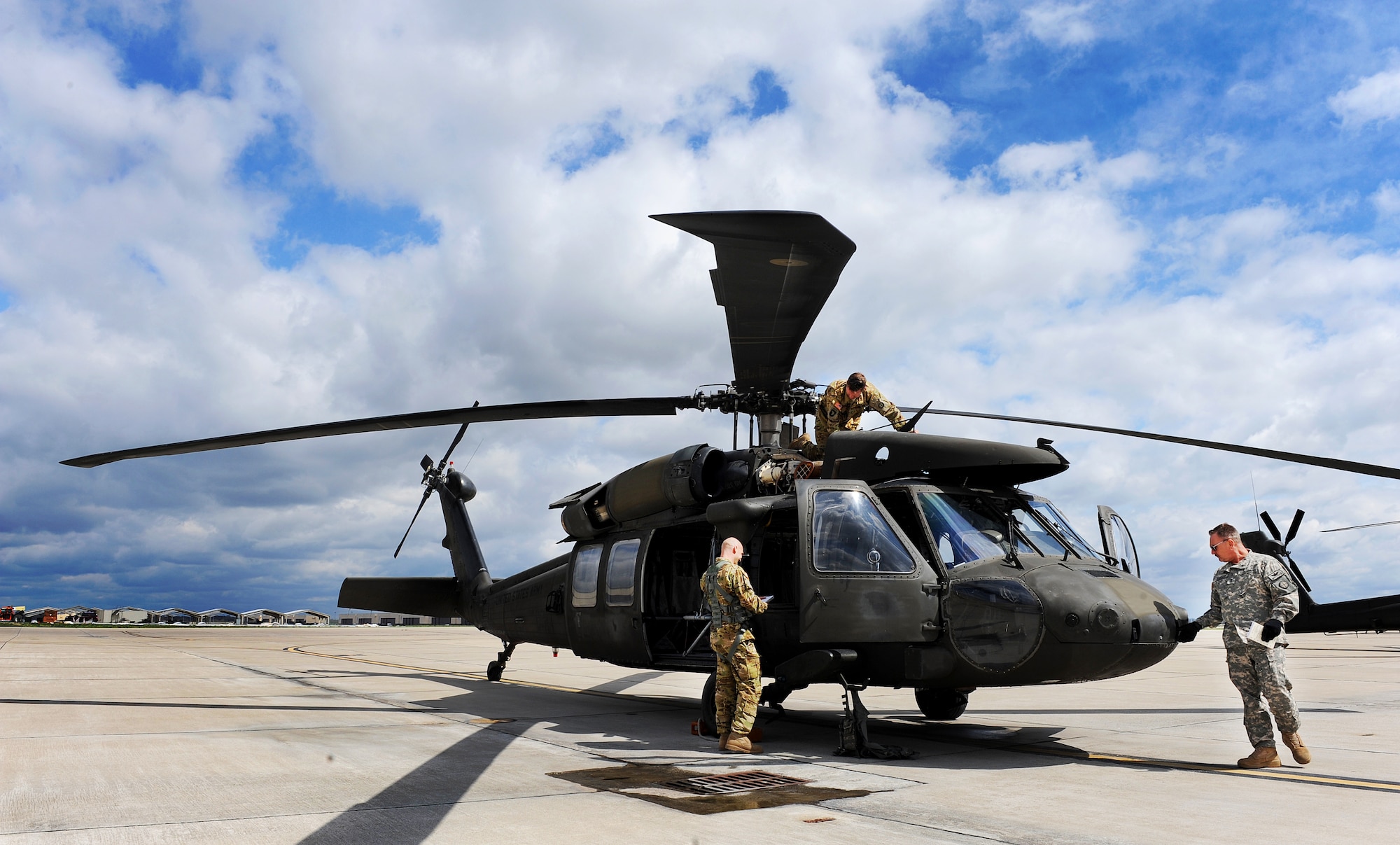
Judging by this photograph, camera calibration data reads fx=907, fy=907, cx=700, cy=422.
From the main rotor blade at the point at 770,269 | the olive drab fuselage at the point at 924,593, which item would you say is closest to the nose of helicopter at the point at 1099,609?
the olive drab fuselage at the point at 924,593

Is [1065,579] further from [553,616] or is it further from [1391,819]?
[553,616]

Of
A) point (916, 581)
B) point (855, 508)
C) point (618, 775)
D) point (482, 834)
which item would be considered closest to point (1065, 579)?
point (916, 581)

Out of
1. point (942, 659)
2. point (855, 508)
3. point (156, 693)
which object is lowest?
point (156, 693)

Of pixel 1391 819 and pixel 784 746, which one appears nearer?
pixel 1391 819

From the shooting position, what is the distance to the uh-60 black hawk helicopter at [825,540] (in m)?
6.39

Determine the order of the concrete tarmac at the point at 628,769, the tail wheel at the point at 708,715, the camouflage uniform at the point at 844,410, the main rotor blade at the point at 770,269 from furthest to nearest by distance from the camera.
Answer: the camouflage uniform at the point at 844,410
the tail wheel at the point at 708,715
the main rotor blade at the point at 770,269
the concrete tarmac at the point at 628,769

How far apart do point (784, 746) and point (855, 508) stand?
6.76ft

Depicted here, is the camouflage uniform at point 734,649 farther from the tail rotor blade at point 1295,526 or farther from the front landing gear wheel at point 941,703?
the tail rotor blade at point 1295,526

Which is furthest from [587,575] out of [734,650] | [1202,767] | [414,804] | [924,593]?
[1202,767]

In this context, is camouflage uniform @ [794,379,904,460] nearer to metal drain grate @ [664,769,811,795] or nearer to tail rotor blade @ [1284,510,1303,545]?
metal drain grate @ [664,769,811,795]

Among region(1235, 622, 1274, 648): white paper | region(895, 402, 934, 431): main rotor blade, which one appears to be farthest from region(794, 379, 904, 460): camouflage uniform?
region(1235, 622, 1274, 648): white paper

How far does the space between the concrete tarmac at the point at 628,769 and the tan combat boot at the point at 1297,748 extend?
0.14m

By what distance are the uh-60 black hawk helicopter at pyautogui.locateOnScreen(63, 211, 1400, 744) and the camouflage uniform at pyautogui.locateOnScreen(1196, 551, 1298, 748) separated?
0.46m

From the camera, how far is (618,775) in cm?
595
